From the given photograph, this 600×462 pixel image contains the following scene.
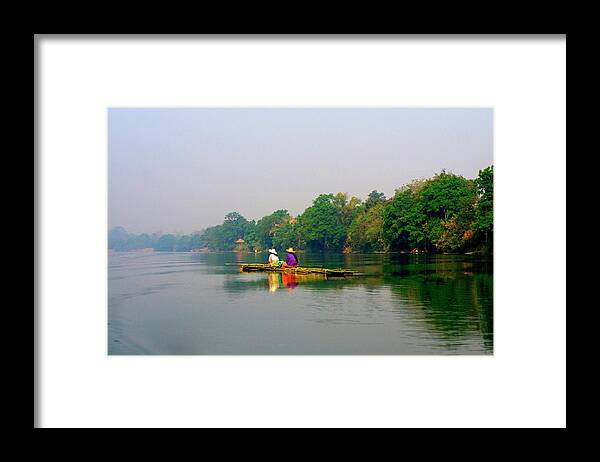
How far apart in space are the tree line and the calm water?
0.22m

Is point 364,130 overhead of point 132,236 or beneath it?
overhead

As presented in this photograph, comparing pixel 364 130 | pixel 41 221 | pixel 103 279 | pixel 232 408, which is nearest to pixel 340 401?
pixel 232 408

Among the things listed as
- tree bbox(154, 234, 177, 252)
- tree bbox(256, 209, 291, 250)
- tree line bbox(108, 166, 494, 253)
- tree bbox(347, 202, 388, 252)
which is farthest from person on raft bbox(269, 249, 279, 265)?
tree bbox(154, 234, 177, 252)

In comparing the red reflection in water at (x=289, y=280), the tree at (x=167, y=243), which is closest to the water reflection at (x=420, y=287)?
the red reflection in water at (x=289, y=280)

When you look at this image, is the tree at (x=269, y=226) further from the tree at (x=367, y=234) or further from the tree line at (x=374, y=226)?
the tree at (x=367, y=234)

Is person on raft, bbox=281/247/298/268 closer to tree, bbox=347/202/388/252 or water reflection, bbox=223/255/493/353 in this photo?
water reflection, bbox=223/255/493/353

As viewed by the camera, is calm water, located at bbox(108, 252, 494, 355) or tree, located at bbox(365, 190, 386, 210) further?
tree, located at bbox(365, 190, 386, 210)

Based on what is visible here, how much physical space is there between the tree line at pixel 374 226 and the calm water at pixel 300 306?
219 mm

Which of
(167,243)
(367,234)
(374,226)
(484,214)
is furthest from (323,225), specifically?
(484,214)

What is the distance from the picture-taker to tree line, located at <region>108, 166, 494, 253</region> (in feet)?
28.9

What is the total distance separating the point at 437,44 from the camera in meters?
5.94

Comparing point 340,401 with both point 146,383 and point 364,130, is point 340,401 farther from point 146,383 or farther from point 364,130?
point 364,130
